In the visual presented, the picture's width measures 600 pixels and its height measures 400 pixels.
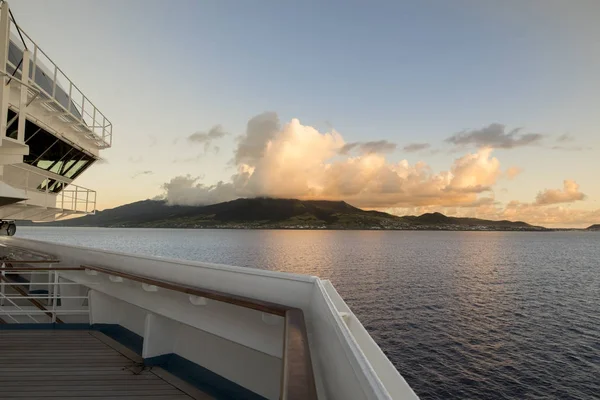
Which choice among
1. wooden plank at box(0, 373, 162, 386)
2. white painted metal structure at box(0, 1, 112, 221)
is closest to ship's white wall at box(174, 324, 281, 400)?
wooden plank at box(0, 373, 162, 386)

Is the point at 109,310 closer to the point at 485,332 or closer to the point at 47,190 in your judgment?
the point at 47,190

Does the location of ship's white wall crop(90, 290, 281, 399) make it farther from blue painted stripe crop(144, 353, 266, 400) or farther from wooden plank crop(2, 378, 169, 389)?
wooden plank crop(2, 378, 169, 389)

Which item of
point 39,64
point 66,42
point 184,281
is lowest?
point 184,281

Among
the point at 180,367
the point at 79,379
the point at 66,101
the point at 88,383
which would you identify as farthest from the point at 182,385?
the point at 66,101

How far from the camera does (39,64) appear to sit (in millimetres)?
14695

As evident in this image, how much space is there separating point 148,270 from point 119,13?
1268 centimetres

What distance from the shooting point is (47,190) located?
51.3 ft

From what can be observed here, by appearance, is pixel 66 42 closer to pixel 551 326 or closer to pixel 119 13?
Result: pixel 119 13

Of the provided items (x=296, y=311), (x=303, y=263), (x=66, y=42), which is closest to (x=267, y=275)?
(x=296, y=311)

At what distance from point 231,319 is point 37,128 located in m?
12.3

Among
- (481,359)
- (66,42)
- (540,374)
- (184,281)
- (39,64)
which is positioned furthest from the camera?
(481,359)

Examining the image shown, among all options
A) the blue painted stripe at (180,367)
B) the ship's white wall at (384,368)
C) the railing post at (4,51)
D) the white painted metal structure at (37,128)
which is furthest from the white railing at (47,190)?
the ship's white wall at (384,368)

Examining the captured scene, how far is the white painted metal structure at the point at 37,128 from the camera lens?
34.3 feet

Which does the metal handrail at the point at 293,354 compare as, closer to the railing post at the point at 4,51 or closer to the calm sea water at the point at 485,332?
the railing post at the point at 4,51
